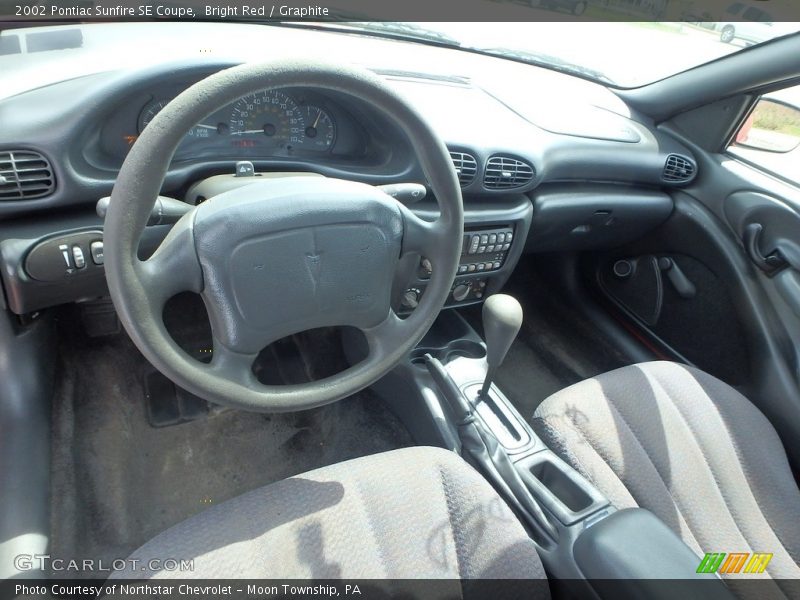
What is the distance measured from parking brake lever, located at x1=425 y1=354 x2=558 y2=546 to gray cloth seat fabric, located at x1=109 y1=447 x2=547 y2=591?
119mm

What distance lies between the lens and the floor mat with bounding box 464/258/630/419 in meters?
2.27

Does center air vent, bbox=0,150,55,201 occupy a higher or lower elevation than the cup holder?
higher

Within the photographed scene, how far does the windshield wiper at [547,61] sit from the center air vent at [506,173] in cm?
66

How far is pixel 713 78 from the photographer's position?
1.90 metres

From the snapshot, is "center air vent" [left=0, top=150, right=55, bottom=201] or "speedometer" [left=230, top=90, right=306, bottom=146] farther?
"speedometer" [left=230, top=90, right=306, bottom=146]

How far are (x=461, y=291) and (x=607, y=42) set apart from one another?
117 centimetres

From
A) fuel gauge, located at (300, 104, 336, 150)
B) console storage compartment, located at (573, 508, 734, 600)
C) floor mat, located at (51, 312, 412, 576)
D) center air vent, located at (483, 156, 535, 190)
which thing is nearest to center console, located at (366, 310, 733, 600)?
console storage compartment, located at (573, 508, 734, 600)

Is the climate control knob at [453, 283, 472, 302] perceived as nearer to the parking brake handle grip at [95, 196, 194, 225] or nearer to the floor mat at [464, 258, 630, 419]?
the floor mat at [464, 258, 630, 419]

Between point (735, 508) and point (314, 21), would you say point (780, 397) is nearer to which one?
point (735, 508)

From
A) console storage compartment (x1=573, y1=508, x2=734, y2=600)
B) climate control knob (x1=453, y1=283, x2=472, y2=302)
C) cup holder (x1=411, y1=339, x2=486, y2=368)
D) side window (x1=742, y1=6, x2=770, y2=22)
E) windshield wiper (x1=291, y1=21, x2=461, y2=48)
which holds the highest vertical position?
side window (x1=742, y1=6, x2=770, y2=22)

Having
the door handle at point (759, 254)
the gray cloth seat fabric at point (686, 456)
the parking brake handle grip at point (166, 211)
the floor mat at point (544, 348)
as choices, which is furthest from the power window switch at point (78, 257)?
the door handle at point (759, 254)

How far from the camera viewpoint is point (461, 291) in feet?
6.06

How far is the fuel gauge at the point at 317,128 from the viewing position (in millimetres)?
1433

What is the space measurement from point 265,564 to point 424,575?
281 millimetres
